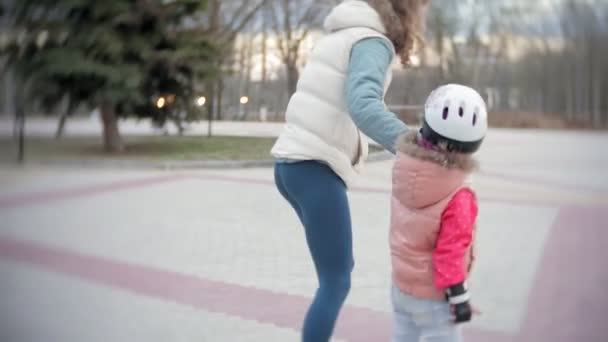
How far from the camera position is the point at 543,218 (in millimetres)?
3854

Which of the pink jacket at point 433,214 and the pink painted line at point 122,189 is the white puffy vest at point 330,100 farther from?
the pink painted line at point 122,189

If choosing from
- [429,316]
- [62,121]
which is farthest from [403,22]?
[62,121]

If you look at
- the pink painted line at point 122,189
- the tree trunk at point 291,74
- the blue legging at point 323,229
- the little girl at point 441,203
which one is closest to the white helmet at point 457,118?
the little girl at point 441,203

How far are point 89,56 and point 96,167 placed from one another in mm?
378

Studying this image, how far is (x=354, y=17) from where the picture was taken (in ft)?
4.00

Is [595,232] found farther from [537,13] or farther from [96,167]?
[96,167]

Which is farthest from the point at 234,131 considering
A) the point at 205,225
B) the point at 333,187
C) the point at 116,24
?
the point at 205,225

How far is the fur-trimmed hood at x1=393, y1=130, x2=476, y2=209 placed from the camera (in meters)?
1.10

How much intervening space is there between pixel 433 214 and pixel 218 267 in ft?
4.68

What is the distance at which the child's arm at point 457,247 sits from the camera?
1.10m

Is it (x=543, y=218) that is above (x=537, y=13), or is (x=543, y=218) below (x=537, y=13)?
below

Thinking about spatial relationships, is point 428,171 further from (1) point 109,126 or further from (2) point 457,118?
(1) point 109,126

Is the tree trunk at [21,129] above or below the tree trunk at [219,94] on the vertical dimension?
below

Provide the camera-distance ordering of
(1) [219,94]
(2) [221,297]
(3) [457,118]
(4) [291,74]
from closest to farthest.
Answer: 1. (3) [457,118]
2. (1) [219,94]
3. (4) [291,74]
4. (2) [221,297]
